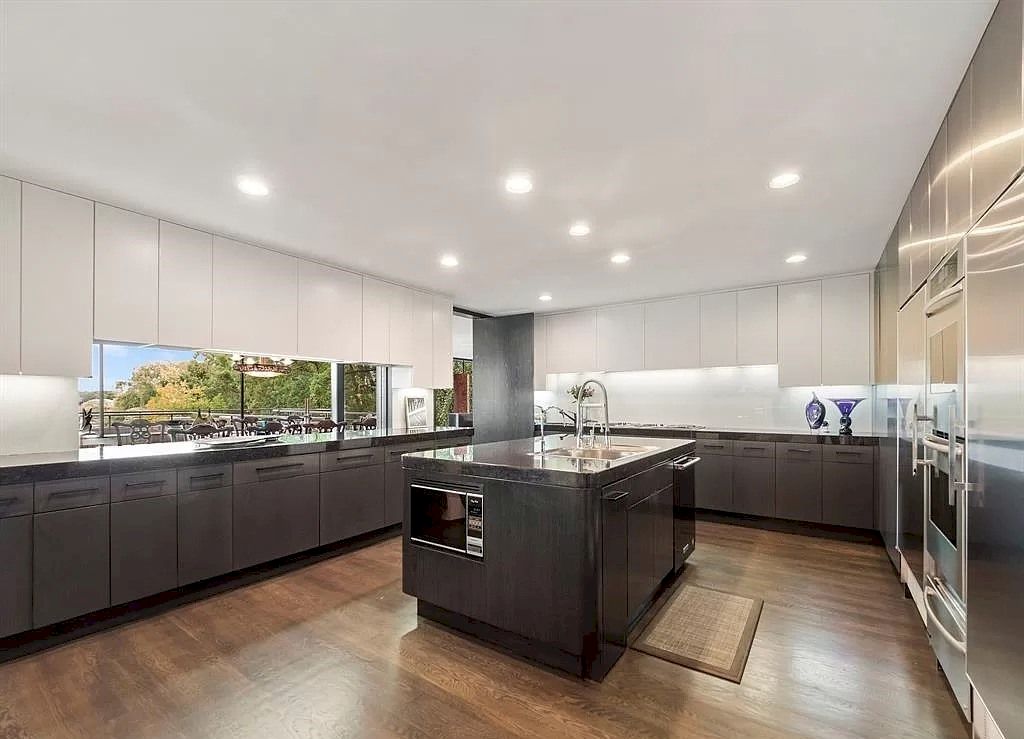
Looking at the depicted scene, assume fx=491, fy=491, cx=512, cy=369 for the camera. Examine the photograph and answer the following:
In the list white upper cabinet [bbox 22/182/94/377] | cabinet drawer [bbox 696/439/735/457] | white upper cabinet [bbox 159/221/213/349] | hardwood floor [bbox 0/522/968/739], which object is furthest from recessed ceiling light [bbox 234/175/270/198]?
cabinet drawer [bbox 696/439/735/457]

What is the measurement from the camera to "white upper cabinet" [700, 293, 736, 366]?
5.29 metres

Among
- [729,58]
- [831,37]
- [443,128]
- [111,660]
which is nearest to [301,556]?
[111,660]

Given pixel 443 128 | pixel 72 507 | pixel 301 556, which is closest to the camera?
pixel 443 128

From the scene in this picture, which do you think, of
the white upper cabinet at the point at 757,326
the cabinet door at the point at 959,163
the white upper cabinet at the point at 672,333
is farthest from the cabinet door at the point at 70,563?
the white upper cabinet at the point at 757,326

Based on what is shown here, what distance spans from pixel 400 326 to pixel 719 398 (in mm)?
3689

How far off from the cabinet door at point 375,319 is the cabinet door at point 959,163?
13.6 feet

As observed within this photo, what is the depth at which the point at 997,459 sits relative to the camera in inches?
57.9

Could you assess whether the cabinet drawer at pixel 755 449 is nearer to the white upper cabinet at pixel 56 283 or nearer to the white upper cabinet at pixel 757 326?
the white upper cabinet at pixel 757 326

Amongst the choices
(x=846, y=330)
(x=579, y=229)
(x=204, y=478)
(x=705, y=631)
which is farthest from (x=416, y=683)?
(x=846, y=330)

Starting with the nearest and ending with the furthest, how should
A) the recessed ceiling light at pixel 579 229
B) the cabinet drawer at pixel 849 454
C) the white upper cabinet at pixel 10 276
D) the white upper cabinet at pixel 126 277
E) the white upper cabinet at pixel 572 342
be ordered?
the white upper cabinet at pixel 10 276, the white upper cabinet at pixel 126 277, the recessed ceiling light at pixel 579 229, the cabinet drawer at pixel 849 454, the white upper cabinet at pixel 572 342

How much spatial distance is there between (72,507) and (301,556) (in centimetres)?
152

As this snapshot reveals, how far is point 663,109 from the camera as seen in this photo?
2.00 metres

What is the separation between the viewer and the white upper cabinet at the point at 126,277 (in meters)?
2.94

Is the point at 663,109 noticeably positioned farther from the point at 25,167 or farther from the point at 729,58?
the point at 25,167
